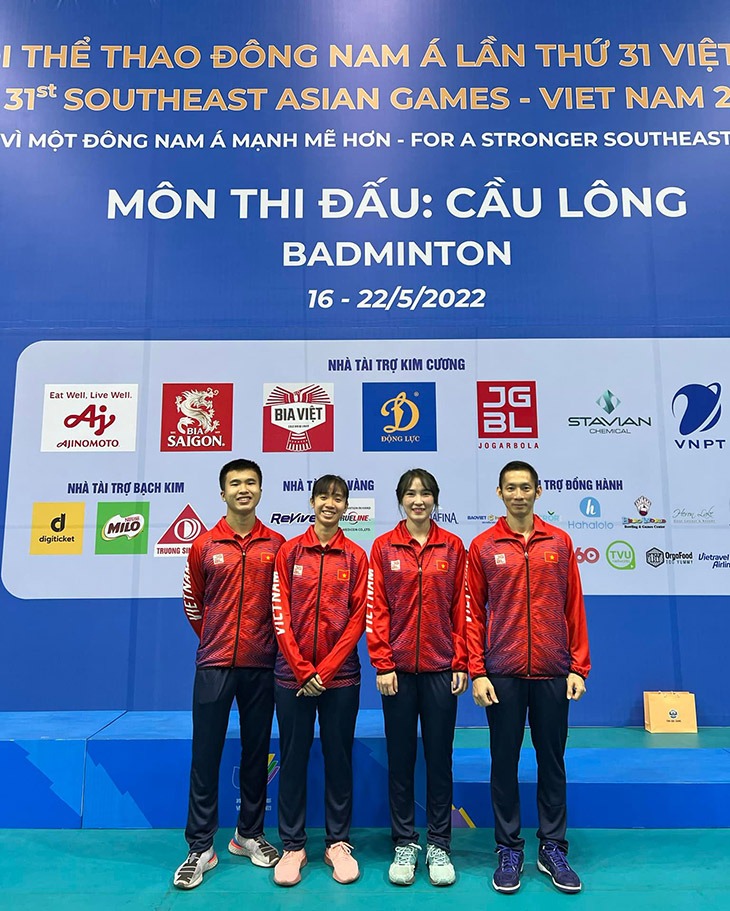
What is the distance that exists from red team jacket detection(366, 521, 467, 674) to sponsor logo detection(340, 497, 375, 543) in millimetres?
1311

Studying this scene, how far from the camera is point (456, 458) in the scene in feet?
13.4

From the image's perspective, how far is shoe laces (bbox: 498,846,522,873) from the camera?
244 centimetres

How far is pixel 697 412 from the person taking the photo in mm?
4129

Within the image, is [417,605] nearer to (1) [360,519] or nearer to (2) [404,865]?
(2) [404,865]

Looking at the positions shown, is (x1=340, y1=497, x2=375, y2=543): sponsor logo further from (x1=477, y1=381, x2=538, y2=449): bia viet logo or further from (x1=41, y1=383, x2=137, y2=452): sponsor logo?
(x1=41, y1=383, x2=137, y2=452): sponsor logo

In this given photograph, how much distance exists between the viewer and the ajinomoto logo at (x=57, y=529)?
13.2 ft

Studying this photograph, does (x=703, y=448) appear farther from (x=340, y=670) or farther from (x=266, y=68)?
(x=266, y=68)

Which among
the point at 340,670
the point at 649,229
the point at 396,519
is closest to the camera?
the point at 340,670

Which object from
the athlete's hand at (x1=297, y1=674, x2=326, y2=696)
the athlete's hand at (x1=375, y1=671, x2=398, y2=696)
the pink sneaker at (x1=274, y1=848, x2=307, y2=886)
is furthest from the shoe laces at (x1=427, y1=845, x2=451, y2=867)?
the athlete's hand at (x1=297, y1=674, x2=326, y2=696)

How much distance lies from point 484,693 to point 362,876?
0.80 m

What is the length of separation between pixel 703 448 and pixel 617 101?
2281mm

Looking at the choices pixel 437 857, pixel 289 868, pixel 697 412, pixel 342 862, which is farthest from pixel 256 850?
pixel 697 412

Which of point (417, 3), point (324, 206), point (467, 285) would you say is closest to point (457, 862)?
point (467, 285)

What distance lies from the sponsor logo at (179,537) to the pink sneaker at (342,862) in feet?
6.31
